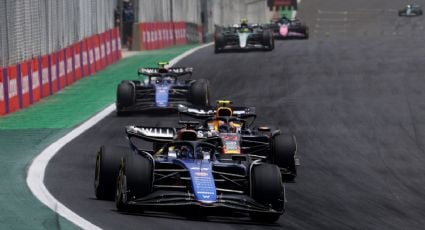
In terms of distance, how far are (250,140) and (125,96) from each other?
8.33 metres

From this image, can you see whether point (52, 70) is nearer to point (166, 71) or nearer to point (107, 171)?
point (166, 71)

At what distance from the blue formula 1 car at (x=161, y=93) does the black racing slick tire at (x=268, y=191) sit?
11242 mm

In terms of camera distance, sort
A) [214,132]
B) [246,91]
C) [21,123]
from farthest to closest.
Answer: [246,91], [21,123], [214,132]

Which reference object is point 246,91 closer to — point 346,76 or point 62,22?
point 346,76

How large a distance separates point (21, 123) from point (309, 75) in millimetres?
11166

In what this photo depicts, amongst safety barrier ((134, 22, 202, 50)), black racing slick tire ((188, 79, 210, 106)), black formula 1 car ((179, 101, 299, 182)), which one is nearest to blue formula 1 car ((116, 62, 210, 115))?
black racing slick tire ((188, 79, 210, 106))

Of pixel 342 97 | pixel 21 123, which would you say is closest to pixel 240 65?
pixel 342 97

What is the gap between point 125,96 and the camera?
78.7ft

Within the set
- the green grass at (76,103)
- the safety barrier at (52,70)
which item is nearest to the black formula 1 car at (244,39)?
the green grass at (76,103)

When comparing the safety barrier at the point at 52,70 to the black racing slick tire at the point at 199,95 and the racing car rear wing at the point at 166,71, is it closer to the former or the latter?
the racing car rear wing at the point at 166,71

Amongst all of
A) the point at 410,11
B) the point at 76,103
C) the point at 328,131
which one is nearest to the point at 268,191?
the point at 328,131

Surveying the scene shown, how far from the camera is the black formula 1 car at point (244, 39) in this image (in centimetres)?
4153

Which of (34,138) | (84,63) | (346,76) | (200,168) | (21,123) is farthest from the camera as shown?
(84,63)

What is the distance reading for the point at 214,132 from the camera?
1567 centimetres
